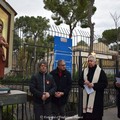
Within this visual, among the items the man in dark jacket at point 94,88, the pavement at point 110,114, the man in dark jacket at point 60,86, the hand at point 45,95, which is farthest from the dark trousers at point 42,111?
the pavement at point 110,114

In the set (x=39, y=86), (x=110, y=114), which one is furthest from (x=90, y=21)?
(x=39, y=86)

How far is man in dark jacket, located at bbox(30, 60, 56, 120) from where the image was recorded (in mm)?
5281

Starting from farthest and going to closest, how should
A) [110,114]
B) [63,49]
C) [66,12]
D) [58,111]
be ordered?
[66,12] → [110,114] → [63,49] → [58,111]

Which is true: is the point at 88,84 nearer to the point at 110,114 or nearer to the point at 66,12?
the point at 110,114

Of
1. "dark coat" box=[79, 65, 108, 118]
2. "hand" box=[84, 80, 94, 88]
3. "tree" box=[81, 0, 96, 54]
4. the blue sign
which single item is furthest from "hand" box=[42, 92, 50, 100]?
"tree" box=[81, 0, 96, 54]

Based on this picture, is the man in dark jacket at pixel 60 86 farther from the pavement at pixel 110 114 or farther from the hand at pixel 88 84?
the pavement at pixel 110 114

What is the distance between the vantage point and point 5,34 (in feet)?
18.5

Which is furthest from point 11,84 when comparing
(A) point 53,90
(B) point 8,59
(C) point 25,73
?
(A) point 53,90

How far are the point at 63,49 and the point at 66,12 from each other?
13941mm

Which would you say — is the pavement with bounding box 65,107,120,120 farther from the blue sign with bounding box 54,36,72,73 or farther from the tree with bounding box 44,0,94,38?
the tree with bounding box 44,0,94,38

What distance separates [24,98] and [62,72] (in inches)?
43.5

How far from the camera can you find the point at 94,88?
18.4ft

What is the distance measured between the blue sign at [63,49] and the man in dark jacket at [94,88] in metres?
1.42

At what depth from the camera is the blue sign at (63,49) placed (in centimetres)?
697
